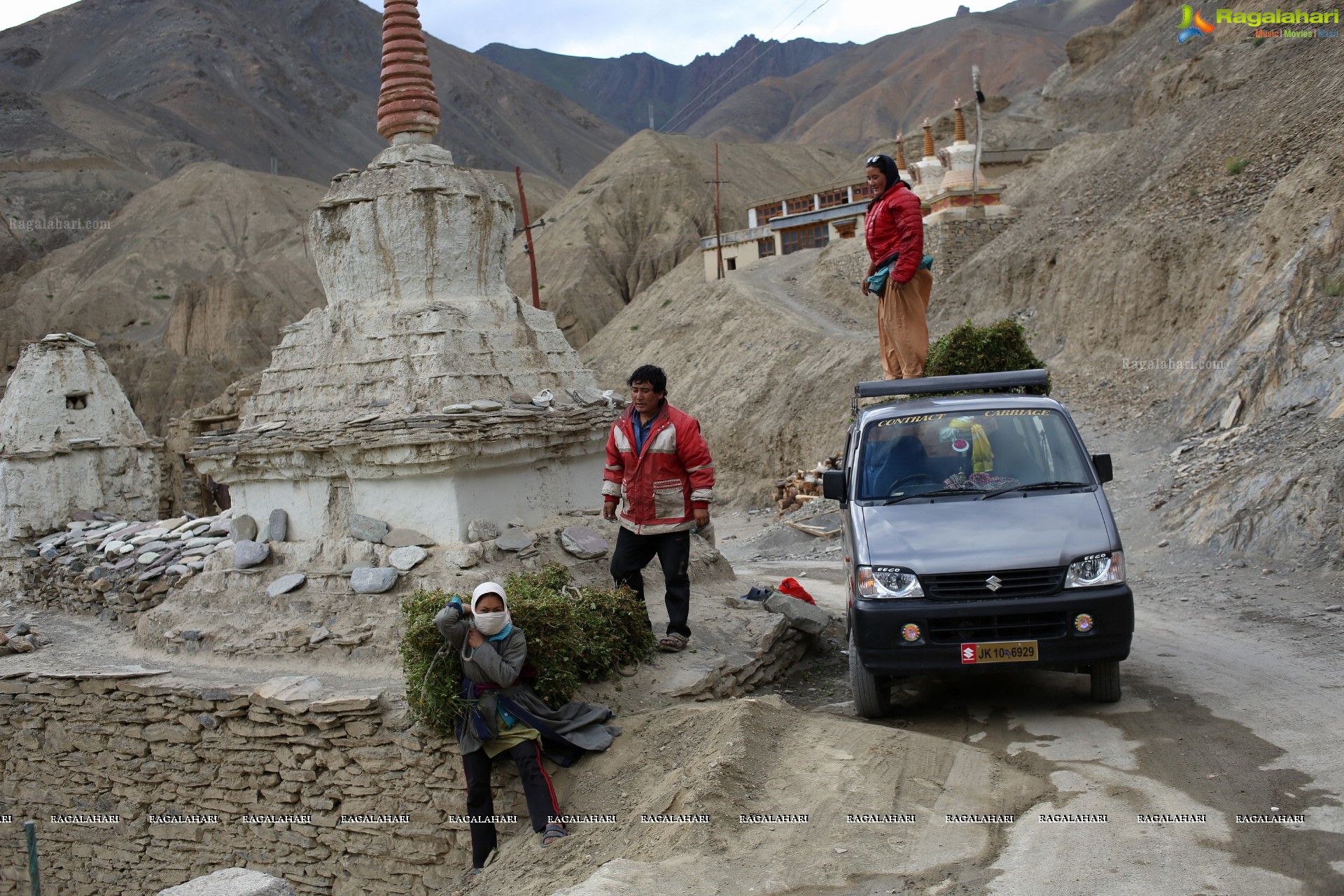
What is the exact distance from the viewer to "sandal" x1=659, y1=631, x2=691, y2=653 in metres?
7.90

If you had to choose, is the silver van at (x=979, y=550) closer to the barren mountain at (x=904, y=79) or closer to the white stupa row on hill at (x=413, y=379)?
the white stupa row on hill at (x=413, y=379)

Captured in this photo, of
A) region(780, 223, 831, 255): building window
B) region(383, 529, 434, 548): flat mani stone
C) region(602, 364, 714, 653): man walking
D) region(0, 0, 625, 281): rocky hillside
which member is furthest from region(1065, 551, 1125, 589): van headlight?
region(0, 0, 625, 281): rocky hillside

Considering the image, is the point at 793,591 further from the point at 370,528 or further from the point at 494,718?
the point at 494,718

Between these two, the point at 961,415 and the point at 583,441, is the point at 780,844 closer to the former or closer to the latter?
the point at 961,415

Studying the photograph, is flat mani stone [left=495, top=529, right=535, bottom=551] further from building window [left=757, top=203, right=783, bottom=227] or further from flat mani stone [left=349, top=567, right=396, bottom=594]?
building window [left=757, top=203, right=783, bottom=227]

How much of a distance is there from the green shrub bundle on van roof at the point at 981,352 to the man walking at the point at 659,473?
998 centimetres

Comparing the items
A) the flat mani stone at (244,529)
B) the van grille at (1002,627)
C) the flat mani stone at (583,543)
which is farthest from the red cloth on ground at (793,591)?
the flat mani stone at (244,529)

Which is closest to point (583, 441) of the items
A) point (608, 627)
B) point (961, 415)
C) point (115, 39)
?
point (608, 627)

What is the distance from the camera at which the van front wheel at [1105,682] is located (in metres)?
6.19

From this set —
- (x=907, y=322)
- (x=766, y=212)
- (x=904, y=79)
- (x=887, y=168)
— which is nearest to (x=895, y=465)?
(x=907, y=322)

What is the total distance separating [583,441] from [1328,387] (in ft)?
30.4

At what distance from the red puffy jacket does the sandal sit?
146 inches

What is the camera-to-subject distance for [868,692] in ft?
20.8

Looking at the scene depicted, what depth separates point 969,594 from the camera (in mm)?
5793
